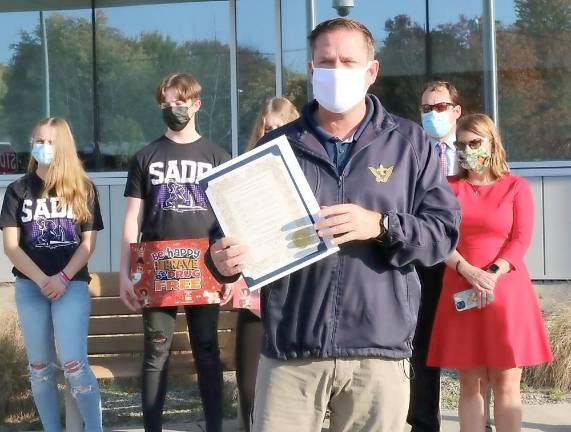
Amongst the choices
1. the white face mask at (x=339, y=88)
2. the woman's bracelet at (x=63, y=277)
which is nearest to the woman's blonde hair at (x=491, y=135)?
the white face mask at (x=339, y=88)

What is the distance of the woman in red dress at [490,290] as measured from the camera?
4.54 metres

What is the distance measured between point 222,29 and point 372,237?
6.58 m

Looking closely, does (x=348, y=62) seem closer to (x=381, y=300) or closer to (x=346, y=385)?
(x=381, y=300)

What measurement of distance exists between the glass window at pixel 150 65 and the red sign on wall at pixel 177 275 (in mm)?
4236

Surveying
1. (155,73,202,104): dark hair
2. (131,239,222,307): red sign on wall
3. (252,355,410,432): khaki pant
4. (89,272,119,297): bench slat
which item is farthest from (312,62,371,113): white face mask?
(89,272,119,297): bench slat

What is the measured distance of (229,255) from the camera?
2.82m

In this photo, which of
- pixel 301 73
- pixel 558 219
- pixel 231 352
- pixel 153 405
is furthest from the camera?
pixel 301 73

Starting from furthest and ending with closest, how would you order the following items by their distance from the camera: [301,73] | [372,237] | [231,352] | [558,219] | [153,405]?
1. [301,73]
2. [558,219]
3. [231,352]
4. [153,405]
5. [372,237]

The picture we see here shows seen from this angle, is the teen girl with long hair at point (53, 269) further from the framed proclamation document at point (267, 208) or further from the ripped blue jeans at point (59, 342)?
the framed proclamation document at point (267, 208)

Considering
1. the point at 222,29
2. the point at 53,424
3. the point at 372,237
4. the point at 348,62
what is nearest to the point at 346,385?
the point at 372,237

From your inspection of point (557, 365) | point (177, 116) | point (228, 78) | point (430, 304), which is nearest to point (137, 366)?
point (177, 116)

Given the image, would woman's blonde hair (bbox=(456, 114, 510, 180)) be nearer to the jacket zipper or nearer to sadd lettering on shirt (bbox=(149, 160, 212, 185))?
sadd lettering on shirt (bbox=(149, 160, 212, 185))

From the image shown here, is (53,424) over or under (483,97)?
under

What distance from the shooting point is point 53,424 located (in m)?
5.20
